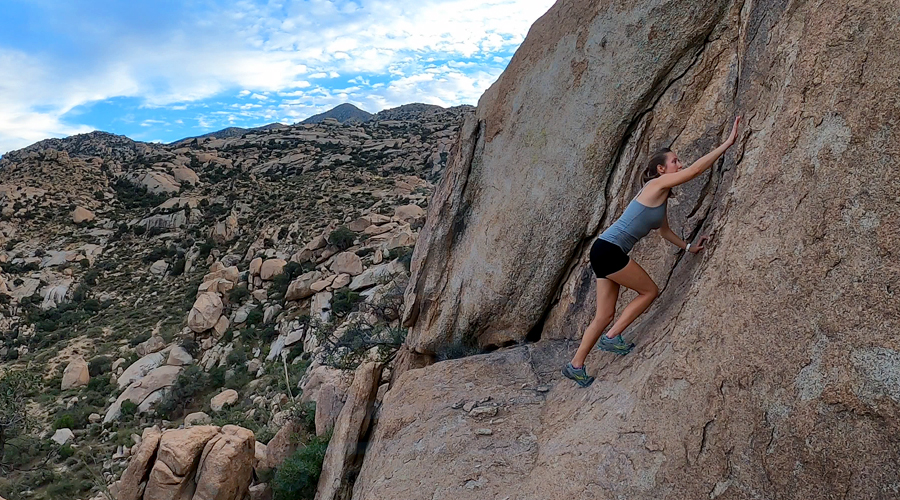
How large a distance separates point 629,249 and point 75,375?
24.3 metres

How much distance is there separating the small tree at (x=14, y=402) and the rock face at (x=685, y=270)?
17.0 metres

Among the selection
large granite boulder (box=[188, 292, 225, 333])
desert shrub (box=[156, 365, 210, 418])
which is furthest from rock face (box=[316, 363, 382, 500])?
large granite boulder (box=[188, 292, 225, 333])

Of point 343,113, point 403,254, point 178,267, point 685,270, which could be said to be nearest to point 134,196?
point 178,267

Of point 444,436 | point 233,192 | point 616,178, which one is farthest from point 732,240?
point 233,192

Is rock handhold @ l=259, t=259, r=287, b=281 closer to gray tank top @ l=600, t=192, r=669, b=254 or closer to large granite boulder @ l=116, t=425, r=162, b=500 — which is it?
large granite boulder @ l=116, t=425, r=162, b=500

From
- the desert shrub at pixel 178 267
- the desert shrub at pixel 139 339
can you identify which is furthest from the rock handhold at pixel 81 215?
the desert shrub at pixel 139 339

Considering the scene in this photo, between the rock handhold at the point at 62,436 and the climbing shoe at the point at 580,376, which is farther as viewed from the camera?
the rock handhold at the point at 62,436

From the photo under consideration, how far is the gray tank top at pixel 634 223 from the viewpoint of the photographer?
4.09 meters

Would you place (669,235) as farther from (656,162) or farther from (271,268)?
(271,268)

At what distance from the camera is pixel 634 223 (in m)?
4.11

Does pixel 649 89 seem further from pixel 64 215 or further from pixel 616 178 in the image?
pixel 64 215

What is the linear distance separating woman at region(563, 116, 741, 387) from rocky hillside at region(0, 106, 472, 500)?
185 inches

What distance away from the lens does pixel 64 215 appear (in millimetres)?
38562

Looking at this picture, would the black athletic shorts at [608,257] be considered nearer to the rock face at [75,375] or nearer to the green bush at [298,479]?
the green bush at [298,479]
